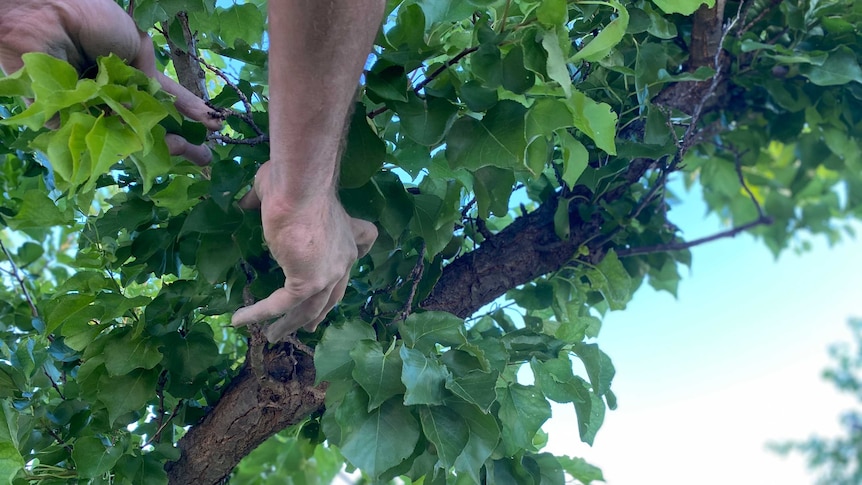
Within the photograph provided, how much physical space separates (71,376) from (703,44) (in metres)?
0.89

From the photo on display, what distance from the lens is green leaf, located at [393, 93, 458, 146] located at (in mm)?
532

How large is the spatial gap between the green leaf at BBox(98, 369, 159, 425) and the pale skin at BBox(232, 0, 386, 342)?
0.23 meters

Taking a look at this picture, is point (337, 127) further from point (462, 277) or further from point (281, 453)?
point (281, 453)

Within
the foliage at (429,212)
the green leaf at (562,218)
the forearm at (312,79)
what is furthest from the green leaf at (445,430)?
the green leaf at (562,218)

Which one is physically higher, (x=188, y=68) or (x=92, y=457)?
(x=188, y=68)

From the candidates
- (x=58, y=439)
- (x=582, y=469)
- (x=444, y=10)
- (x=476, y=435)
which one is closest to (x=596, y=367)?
(x=476, y=435)

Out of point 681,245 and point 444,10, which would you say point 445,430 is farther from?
point 681,245

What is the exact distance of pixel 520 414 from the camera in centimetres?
63

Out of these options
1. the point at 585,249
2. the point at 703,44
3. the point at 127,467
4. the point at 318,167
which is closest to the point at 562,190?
the point at 585,249

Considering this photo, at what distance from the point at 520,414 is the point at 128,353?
0.39 m

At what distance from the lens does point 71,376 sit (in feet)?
2.74

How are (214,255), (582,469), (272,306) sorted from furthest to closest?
(582,469), (214,255), (272,306)

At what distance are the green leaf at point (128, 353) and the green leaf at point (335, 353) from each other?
0.21 m

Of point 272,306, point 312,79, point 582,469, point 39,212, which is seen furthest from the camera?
point 582,469
